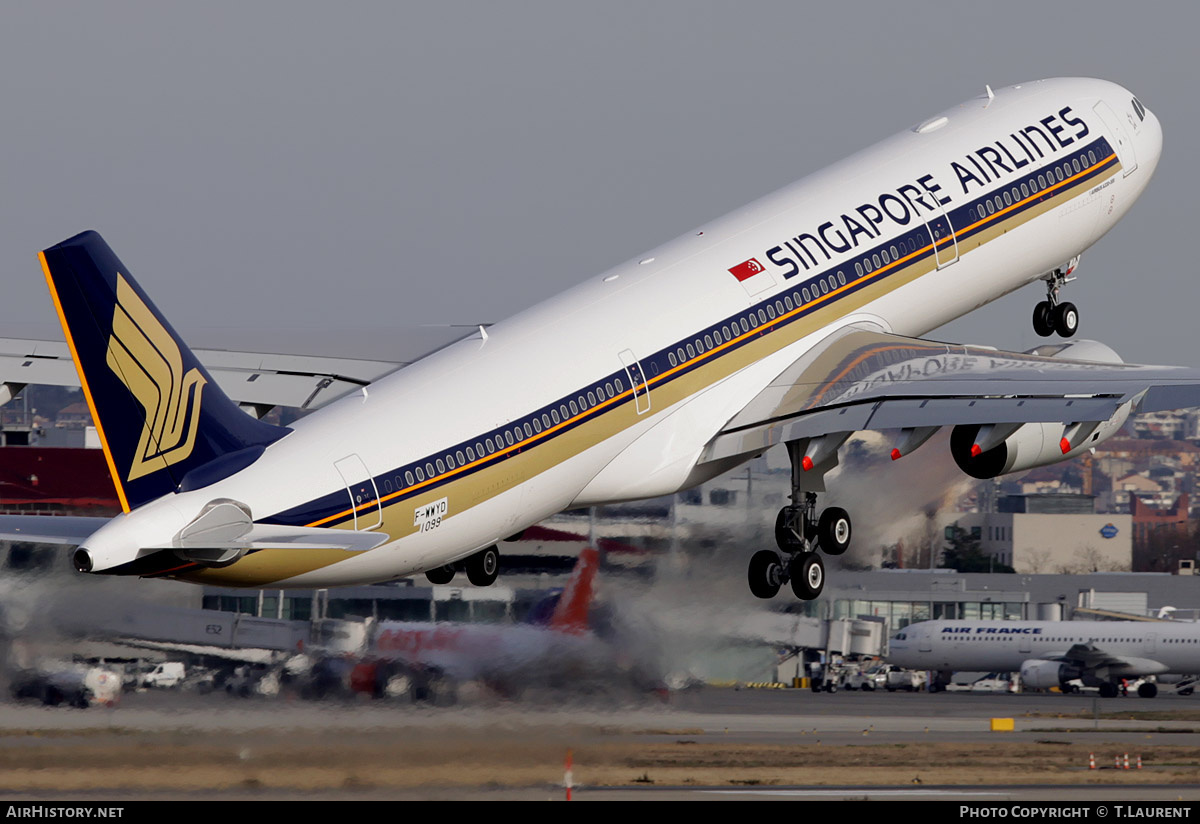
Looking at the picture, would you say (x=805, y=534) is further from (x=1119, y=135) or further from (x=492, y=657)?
(x=1119, y=135)

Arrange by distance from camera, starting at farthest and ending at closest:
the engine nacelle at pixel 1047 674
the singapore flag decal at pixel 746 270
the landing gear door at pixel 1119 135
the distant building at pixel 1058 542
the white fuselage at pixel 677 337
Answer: the distant building at pixel 1058 542, the engine nacelle at pixel 1047 674, the landing gear door at pixel 1119 135, the singapore flag decal at pixel 746 270, the white fuselage at pixel 677 337

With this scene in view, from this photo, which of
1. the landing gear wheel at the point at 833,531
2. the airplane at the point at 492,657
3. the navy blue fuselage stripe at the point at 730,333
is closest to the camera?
the navy blue fuselage stripe at the point at 730,333

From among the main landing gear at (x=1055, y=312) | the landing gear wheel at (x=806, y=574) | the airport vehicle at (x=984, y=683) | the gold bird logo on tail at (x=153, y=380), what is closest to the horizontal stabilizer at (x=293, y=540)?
the gold bird logo on tail at (x=153, y=380)

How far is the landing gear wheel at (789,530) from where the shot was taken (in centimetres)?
3041

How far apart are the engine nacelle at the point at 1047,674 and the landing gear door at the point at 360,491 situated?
51849 millimetres

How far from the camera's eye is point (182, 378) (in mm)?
22500

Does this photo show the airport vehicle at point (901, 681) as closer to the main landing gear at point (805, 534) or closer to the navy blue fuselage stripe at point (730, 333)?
the navy blue fuselage stripe at point (730, 333)

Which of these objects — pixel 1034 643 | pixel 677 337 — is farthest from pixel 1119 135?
pixel 1034 643

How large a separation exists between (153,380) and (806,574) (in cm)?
1240

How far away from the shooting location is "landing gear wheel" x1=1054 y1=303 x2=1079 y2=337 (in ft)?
124

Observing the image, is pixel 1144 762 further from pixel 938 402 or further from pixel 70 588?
pixel 70 588

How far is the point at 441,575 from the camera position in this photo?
99.1 feet

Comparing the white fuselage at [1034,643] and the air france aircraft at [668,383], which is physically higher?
the air france aircraft at [668,383]
